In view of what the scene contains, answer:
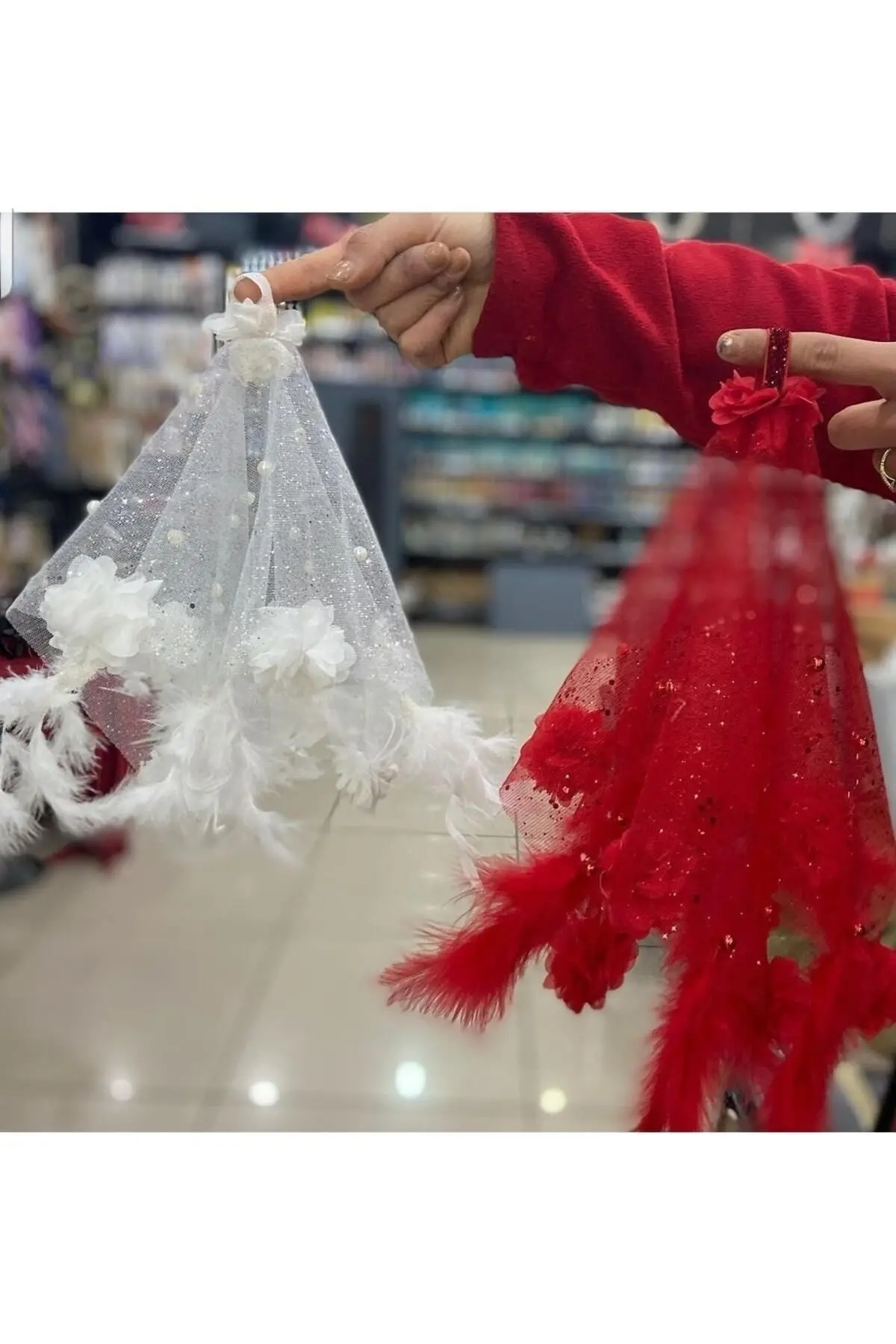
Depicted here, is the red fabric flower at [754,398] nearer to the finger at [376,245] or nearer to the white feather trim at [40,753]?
the finger at [376,245]

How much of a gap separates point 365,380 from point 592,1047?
2.51 feet

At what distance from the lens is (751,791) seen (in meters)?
0.69

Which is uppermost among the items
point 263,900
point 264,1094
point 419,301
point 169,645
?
point 419,301

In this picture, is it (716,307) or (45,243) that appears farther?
(45,243)

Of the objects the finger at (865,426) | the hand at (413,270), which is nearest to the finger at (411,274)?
the hand at (413,270)

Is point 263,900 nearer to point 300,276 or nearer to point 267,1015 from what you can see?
point 267,1015

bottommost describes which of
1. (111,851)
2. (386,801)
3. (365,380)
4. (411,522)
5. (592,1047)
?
(592,1047)

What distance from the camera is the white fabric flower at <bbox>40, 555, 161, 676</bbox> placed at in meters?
0.71

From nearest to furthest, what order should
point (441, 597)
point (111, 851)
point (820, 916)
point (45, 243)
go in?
1. point (820, 916)
2. point (111, 851)
3. point (45, 243)
4. point (441, 597)

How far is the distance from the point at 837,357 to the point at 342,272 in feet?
1.35

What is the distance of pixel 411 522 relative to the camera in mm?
1102

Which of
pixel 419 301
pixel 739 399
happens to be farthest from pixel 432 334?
pixel 739 399
